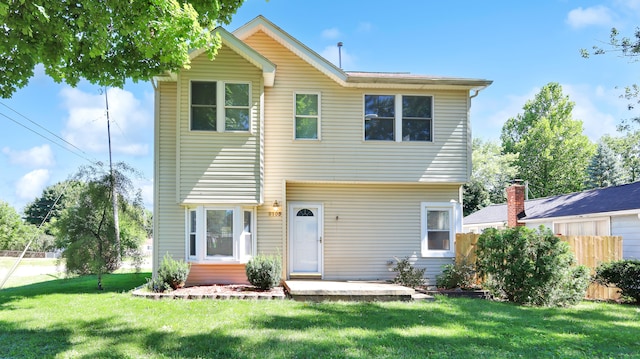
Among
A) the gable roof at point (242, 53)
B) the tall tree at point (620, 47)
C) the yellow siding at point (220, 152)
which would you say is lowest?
the yellow siding at point (220, 152)

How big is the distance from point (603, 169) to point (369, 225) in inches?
1287

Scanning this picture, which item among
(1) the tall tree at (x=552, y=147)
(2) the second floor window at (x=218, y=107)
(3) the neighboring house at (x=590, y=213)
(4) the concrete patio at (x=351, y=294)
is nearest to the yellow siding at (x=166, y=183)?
(2) the second floor window at (x=218, y=107)

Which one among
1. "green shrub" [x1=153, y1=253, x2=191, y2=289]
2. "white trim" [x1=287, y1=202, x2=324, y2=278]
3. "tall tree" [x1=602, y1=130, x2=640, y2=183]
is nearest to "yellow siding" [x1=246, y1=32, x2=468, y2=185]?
"white trim" [x1=287, y1=202, x2=324, y2=278]

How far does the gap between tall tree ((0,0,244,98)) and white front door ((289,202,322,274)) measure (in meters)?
5.06

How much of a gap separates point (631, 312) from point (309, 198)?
7829 mm

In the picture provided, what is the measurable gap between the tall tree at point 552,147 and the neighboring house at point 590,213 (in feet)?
60.5

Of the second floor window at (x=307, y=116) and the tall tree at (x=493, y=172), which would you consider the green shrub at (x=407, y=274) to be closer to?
the second floor window at (x=307, y=116)

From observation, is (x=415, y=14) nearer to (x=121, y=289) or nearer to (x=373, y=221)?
(x=373, y=221)

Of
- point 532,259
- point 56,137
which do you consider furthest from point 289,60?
point 56,137

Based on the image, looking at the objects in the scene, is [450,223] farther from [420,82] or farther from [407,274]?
[420,82]

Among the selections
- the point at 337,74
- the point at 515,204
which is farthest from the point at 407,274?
the point at 515,204

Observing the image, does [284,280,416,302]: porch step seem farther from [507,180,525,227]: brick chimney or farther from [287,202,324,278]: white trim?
[507,180,525,227]: brick chimney

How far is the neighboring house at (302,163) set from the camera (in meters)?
10.4

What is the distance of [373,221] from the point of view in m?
11.8
